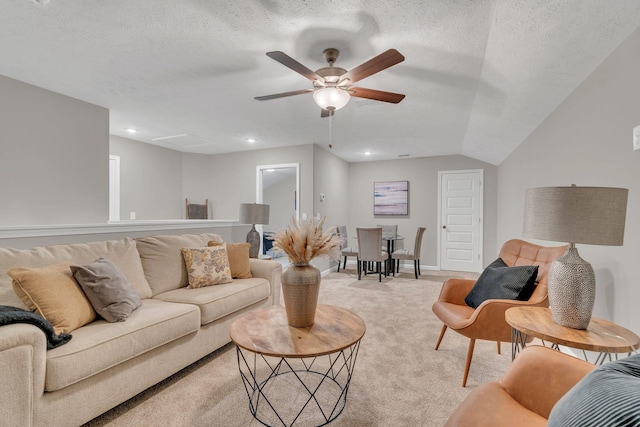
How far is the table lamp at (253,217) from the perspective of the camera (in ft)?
12.7

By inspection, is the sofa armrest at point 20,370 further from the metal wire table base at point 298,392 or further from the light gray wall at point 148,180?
the light gray wall at point 148,180

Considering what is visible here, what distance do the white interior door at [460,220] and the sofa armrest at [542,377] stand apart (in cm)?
514

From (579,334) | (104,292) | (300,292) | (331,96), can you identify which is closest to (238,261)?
(104,292)

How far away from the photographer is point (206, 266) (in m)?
2.59

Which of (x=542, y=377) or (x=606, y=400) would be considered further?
(x=542, y=377)

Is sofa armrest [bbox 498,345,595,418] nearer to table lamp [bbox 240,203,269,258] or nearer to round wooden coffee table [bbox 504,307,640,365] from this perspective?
round wooden coffee table [bbox 504,307,640,365]

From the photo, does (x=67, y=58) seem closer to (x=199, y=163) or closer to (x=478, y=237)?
(x=199, y=163)

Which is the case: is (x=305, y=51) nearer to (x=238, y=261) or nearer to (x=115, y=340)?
(x=238, y=261)

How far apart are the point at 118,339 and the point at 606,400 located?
1940mm

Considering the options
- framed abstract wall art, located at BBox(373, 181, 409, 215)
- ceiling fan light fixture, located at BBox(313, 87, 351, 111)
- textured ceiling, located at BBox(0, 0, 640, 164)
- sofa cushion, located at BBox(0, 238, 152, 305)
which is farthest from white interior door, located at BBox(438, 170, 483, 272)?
sofa cushion, located at BBox(0, 238, 152, 305)

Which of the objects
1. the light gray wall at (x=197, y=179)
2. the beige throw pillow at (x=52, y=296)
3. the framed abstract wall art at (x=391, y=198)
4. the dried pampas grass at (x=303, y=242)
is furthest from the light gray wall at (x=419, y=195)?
the beige throw pillow at (x=52, y=296)

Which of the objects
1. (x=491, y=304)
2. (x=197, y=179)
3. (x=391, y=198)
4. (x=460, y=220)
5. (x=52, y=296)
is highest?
(x=197, y=179)

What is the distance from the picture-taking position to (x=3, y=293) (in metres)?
1.64

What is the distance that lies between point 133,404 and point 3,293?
3.10 ft
